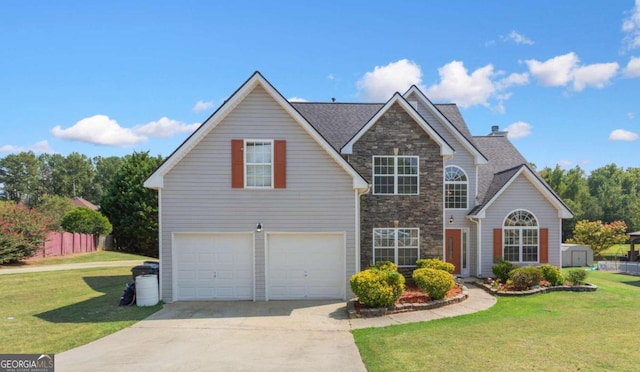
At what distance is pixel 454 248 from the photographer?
19000mm

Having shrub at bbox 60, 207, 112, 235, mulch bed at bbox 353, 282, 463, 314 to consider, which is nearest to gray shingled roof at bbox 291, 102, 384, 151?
mulch bed at bbox 353, 282, 463, 314

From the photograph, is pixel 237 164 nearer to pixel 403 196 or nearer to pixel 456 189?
pixel 403 196

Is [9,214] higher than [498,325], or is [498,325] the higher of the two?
[9,214]

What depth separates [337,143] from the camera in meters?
17.6

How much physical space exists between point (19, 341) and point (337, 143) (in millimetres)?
12474

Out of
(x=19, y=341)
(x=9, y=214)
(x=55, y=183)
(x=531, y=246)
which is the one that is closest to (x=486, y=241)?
(x=531, y=246)

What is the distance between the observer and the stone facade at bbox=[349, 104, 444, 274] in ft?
53.8

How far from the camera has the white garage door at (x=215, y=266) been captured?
1366 cm

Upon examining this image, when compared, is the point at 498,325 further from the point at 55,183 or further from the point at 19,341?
the point at 55,183

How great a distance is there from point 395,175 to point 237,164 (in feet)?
21.5

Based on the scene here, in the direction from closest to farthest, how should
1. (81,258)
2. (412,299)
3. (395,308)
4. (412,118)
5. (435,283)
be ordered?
(395,308) → (435,283) → (412,299) → (412,118) → (81,258)

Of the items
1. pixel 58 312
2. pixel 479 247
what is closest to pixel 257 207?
pixel 58 312

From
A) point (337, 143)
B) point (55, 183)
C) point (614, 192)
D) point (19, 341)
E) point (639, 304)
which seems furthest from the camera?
point (55, 183)

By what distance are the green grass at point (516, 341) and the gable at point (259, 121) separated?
5.44 metres
